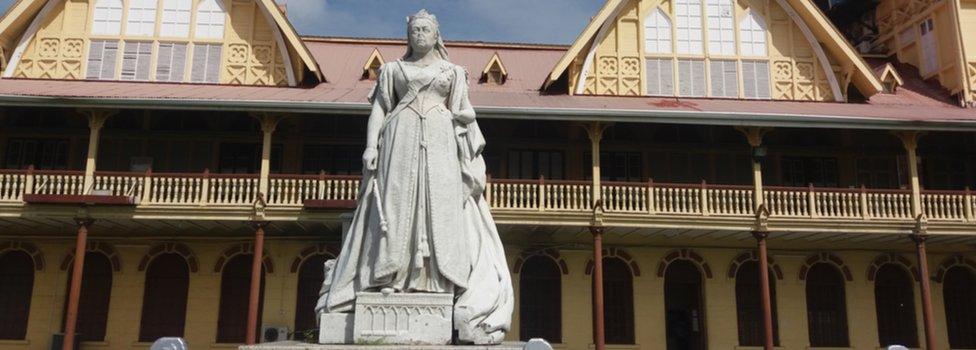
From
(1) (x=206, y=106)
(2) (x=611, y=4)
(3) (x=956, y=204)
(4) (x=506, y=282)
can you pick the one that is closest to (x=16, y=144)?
(1) (x=206, y=106)

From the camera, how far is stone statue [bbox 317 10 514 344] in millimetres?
6156

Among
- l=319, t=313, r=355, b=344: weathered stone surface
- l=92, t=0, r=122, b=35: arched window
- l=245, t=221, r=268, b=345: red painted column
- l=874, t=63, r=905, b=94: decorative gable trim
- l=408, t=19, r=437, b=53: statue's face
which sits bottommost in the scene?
l=319, t=313, r=355, b=344: weathered stone surface

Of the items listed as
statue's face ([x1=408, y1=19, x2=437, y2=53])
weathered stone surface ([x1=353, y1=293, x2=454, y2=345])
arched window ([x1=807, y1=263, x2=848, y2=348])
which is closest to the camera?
weathered stone surface ([x1=353, y1=293, x2=454, y2=345])

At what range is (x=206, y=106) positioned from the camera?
61.6 ft

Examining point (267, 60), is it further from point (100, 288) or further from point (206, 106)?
point (100, 288)

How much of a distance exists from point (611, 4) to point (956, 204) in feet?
32.5

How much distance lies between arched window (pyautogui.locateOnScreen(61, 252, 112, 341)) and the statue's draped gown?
17.5 meters

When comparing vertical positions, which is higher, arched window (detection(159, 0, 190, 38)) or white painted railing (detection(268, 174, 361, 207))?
arched window (detection(159, 0, 190, 38))

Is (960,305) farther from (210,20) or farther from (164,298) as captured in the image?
(210,20)

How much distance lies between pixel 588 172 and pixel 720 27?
5.54 meters

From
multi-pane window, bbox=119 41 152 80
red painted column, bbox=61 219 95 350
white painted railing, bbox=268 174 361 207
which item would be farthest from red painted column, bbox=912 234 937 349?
multi-pane window, bbox=119 41 152 80

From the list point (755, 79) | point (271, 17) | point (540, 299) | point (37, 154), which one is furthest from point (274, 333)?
point (755, 79)

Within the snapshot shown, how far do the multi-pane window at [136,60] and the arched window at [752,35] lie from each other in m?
16.2

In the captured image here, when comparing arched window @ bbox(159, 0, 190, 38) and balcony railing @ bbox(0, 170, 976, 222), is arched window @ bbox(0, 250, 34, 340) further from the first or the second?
arched window @ bbox(159, 0, 190, 38)
